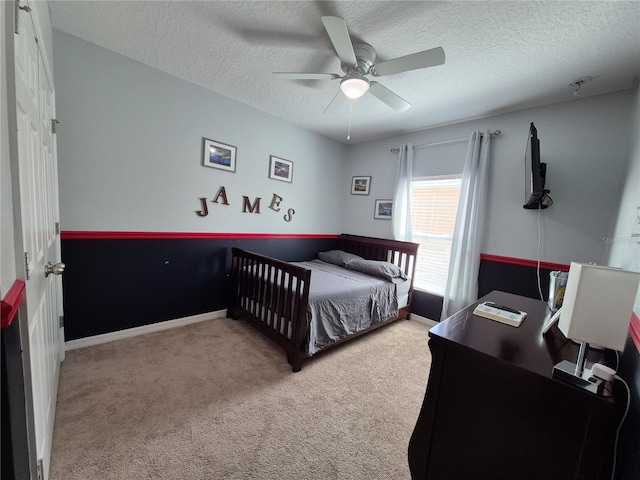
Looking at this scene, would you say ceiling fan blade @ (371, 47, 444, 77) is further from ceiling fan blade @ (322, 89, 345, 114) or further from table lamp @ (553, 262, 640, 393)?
table lamp @ (553, 262, 640, 393)

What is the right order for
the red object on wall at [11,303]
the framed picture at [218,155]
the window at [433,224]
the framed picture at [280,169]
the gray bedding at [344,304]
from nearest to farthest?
1. the red object on wall at [11,303]
2. the gray bedding at [344,304]
3. the framed picture at [218,155]
4. the window at [433,224]
5. the framed picture at [280,169]

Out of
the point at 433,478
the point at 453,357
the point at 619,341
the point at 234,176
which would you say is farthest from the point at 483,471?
the point at 234,176

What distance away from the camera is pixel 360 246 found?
3791 millimetres

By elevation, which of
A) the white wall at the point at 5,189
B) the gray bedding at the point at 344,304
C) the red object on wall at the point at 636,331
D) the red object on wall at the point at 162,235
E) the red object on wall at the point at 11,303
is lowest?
the gray bedding at the point at 344,304

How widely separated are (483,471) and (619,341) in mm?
627

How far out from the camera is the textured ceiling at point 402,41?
56.4 inches

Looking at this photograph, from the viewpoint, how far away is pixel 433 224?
3.17m

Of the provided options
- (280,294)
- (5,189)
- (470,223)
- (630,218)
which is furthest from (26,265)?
(470,223)

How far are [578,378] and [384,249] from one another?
2.76 meters

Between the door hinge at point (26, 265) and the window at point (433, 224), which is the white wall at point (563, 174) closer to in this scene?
the window at point (433, 224)

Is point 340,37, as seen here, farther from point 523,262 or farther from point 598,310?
point 523,262

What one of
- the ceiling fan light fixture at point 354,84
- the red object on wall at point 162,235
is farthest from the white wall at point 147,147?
the ceiling fan light fixture at point 354,84

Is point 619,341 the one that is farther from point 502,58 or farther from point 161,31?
point 161,31

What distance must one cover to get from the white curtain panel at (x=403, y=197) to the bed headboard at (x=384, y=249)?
14 centimetres
